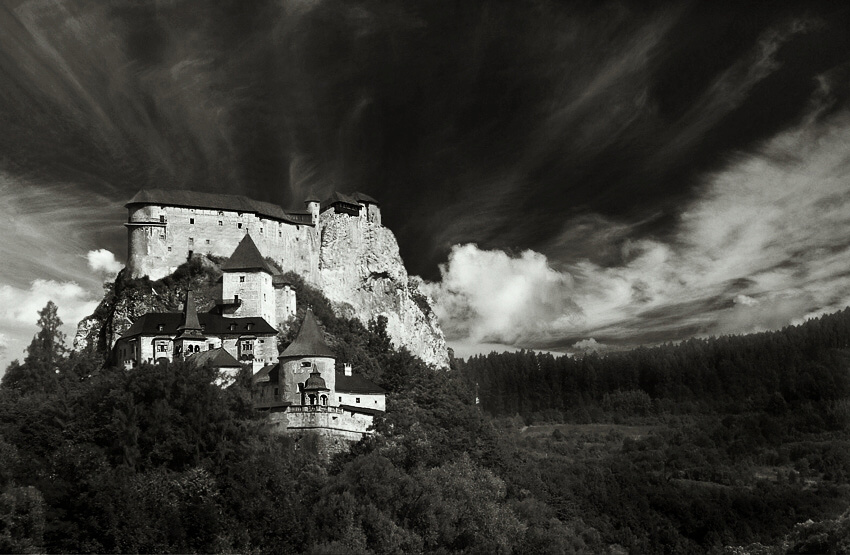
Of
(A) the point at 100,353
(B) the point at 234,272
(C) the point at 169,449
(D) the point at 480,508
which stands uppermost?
(B) the point at 234,272

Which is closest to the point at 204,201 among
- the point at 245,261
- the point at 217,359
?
Result: the point at 245,261

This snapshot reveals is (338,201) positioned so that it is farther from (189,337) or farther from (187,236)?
(189,337)

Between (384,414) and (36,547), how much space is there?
27154mm

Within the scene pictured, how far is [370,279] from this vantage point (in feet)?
354

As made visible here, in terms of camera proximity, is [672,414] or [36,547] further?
[672,414]

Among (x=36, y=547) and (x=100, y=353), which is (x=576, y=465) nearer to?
(x=100, y=353)

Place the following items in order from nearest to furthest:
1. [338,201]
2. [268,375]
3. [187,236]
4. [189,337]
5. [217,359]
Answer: [268,375] → [217,359] → [189,337] → [187,236] → [338,201]

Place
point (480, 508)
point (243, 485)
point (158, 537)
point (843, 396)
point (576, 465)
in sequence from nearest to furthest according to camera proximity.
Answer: point (158, 537) → point (243, 485) → point (480, 508) → point (576, 465) → point (843, 396)

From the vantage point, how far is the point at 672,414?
518 ft

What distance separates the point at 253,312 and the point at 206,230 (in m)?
16.4

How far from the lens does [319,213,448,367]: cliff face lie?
10438 cm

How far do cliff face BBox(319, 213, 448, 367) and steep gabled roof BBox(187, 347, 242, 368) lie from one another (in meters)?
34.7

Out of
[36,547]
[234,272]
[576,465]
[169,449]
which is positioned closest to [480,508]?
[169,449]

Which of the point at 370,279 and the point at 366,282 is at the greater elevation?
the point at 370,279
